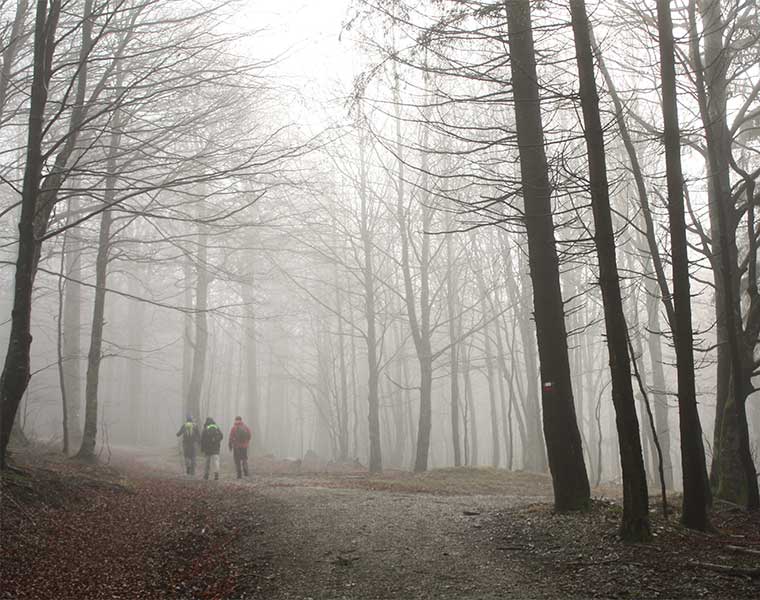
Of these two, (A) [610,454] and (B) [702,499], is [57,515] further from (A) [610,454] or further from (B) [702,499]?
(A) [610,454]

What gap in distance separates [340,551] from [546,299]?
3.75 metres

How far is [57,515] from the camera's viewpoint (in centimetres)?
690

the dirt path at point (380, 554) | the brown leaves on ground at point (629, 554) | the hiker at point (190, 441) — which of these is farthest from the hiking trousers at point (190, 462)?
the brown leaves on ground at point (629, 554)

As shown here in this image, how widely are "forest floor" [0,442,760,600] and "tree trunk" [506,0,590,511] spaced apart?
0.48 metres

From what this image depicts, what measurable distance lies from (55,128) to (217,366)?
91.9 feet

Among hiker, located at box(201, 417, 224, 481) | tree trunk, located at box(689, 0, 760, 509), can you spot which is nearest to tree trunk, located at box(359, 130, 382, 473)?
hiker, located at box(201, 417, 224, 481)

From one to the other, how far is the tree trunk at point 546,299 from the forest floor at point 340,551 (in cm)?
48

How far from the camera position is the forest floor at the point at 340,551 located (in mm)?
5109

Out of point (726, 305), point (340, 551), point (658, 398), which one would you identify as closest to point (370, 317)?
point (658, 398)

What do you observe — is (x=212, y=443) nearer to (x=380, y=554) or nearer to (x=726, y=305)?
(x=380, y=554)

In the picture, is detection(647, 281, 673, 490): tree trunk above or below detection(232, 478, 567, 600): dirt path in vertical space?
above

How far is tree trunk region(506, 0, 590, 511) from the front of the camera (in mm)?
7574

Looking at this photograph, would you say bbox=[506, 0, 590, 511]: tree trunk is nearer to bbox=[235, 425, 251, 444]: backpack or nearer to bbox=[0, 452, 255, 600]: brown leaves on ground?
bbox=[0, 452, 255, 600]: brown leaves on ground

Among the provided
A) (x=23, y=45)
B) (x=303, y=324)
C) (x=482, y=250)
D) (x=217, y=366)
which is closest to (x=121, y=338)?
(x=217, y=366)
